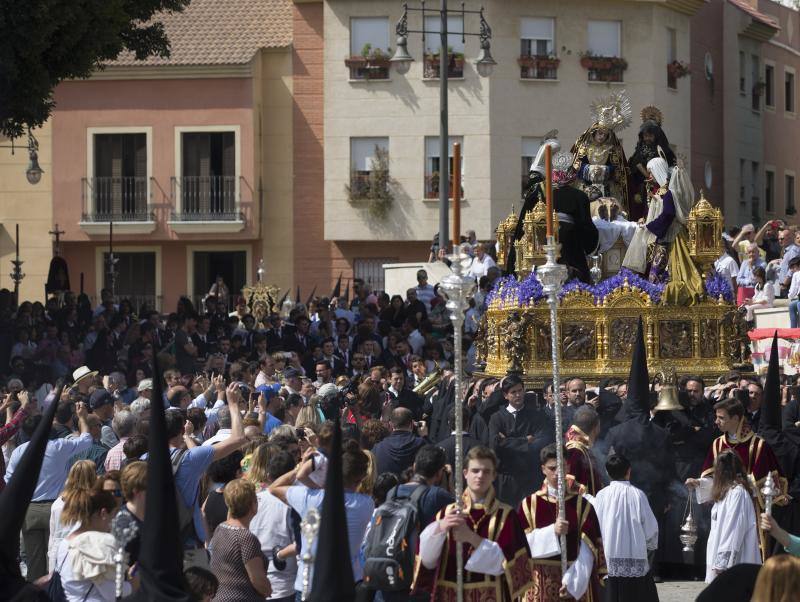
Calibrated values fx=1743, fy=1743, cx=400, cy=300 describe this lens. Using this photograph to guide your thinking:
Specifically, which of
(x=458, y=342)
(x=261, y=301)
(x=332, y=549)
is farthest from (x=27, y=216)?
(x=332, y=549)

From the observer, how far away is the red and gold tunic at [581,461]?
37.0ft

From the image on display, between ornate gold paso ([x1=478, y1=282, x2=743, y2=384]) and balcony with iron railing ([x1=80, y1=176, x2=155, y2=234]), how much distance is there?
73.6 ft

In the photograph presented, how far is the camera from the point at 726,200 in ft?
145

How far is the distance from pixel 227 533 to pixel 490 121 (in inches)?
1208

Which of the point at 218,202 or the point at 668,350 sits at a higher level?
the point at 218,202

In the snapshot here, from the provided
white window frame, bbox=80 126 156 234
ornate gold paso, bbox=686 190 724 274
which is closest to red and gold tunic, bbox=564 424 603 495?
ornate gold paso, bbox=686 190 724 274

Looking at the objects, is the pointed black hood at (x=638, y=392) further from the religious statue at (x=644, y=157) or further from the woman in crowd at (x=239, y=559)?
the religious statue at (x=644, y=157)

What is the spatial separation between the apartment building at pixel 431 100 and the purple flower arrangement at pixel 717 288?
1919cm

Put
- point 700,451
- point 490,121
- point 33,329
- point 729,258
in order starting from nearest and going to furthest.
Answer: point 700,451
point 33,329
point 729,258
point 490,121

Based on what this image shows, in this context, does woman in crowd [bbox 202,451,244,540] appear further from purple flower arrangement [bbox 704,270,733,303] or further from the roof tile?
the roof tile

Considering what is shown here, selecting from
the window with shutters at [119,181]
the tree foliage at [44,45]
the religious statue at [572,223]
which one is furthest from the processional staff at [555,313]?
the window with shutters at [119,181]

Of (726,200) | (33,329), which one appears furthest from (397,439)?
(726,200)

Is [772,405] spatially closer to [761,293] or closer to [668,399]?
[668,399]

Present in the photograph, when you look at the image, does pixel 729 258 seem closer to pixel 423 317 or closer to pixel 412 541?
pixel 423 317
